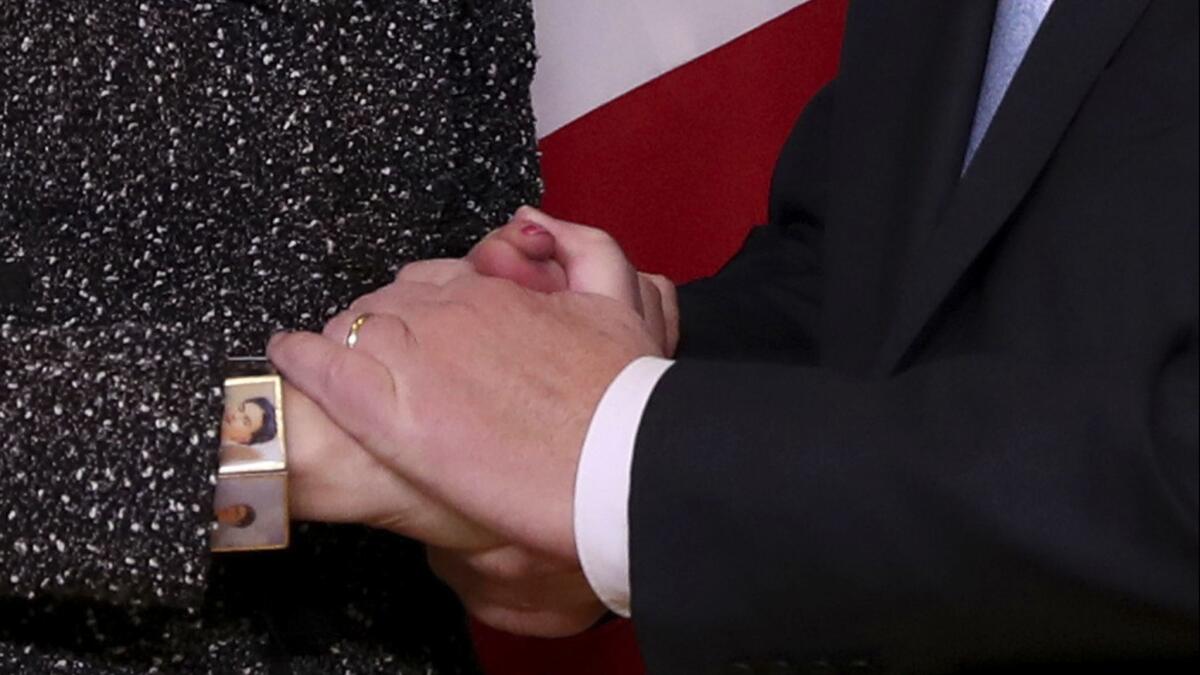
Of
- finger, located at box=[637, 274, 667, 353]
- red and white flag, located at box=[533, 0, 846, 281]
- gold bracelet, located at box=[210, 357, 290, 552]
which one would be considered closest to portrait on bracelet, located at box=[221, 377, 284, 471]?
gold bracelet, located at box=[210, 357, 290, 552]

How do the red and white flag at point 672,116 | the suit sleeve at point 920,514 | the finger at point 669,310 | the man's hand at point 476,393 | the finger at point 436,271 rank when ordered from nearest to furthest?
the suit sleeve at point 920,514
the man's hand at point 476,393
the finger at point 436,271
the finger at point 669,310
the red and white flag at point 672,116

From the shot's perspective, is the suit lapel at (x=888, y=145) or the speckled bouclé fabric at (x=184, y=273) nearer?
the speckled bouclé fabric at (x=184, y=273)

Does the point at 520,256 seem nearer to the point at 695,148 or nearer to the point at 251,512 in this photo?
the point at 251,512

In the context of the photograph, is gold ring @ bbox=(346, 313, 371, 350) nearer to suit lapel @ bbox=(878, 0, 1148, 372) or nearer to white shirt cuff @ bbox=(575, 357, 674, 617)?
white shirt cuff @ bbox=(575, 357, 674, 617)

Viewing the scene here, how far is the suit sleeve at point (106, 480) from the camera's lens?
0.70 meters

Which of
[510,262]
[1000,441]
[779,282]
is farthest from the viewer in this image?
[779,282]

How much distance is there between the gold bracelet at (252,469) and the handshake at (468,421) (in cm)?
1

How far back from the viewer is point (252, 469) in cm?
74

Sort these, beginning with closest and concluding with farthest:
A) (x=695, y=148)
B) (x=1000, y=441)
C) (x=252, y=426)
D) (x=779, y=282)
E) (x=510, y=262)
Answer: (x=1000, y=441) < (x=252, y=426) < (x=510, y=262) < (x=779, y=282) < (x=695, y=148)

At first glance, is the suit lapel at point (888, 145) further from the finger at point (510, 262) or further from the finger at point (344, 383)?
the finger at point (344, 383)

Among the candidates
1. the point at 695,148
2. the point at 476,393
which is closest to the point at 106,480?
the point at 476,393

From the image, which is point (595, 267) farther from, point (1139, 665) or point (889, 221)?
point (1139, 665)

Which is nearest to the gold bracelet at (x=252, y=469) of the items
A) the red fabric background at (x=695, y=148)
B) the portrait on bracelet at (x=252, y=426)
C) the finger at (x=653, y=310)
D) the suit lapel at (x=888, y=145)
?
the portrait on bracelet at (x=252, y=426)

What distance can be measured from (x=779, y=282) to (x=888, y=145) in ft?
0.41
